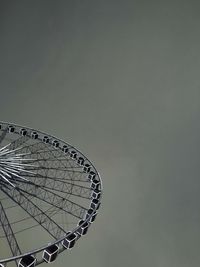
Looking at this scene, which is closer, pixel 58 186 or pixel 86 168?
pixel 86 168

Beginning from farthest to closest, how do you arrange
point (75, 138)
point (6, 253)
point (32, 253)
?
point (6, 253) < point (75, 138) < point (32, 253)

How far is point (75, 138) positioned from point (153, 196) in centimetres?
413

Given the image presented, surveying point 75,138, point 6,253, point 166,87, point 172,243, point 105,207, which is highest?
point 166,87

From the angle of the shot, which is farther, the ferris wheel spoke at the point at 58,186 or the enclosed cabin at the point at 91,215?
the ferris wheel spoke at the point at 58,186

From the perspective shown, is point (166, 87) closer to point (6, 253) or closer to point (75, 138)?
point (75, 138)

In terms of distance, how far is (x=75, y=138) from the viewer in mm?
14562

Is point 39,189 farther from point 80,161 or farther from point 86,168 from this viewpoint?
point 86,168

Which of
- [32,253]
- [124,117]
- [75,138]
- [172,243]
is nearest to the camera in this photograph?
[32,253]

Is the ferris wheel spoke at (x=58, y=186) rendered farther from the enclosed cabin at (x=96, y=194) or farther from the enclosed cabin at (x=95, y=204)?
the enclosed cabin at (x=95, y=204)

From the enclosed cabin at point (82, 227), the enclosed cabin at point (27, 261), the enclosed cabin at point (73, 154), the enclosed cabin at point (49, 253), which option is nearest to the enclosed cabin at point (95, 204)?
the enclosed cabin at point (82, 227)

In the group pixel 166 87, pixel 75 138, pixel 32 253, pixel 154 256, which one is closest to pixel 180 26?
pixel 166 87

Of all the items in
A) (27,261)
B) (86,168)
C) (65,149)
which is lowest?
(27,261)

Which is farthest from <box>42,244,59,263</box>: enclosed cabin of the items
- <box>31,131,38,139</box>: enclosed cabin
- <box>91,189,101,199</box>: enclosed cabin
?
<box>31,131,38,139</box>: enclosed cabin

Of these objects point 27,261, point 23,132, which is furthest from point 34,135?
point 27,261
